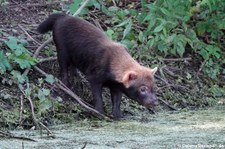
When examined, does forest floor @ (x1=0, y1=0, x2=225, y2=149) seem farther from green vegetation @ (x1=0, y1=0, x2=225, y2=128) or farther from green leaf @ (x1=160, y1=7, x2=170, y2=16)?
green leaf @ (x1=160, y1=7, x2=170, y2=16)

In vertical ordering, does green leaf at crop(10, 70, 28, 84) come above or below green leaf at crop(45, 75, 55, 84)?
above

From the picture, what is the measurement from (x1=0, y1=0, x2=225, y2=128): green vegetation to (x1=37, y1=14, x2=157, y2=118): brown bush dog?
36 centimetres

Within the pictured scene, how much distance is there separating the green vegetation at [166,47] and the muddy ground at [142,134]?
87cm

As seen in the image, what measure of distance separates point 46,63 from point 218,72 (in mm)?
2892

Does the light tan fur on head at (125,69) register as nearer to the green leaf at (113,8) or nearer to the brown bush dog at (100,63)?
the brown bush dog at (100,63)

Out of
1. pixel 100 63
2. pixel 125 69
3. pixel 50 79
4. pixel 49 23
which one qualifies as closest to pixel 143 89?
pixel 125 69

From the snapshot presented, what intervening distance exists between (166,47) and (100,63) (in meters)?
2.31

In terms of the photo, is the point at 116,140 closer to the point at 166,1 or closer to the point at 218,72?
the point at 166,1

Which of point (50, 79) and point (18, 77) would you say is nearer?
point (18, 77)

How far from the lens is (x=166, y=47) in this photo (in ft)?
37.7

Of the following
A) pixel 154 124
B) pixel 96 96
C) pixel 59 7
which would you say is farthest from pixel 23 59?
pixel 59 7

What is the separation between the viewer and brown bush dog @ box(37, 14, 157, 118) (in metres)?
9.21

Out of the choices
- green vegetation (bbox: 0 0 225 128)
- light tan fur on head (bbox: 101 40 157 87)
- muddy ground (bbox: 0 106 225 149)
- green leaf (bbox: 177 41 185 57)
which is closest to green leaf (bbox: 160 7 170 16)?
green vegetation (bbox: 0 0 225 128)

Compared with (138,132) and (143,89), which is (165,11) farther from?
(138,132)
